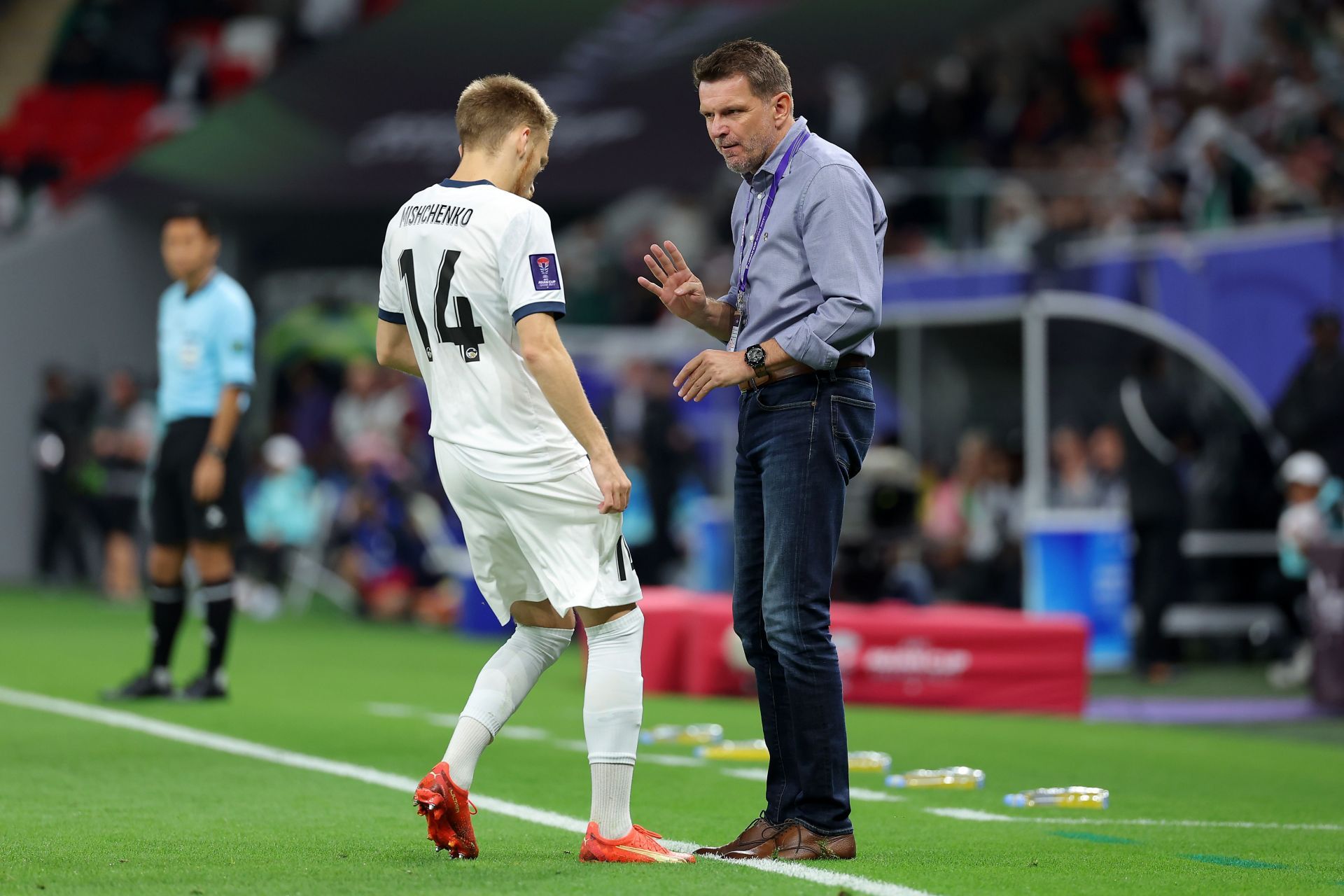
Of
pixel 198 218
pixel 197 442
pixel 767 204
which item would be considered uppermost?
pixel 198 218

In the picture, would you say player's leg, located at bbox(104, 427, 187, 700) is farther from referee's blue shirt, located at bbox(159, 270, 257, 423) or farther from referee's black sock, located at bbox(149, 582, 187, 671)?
referee's blue shirt, located at bbox(159, 270, 257, 423)

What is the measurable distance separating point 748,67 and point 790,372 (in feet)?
2.70

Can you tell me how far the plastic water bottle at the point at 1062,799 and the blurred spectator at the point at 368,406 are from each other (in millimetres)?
14153

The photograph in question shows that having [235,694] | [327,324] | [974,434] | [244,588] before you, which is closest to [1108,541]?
[974,434]

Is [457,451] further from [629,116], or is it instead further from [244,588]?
[629,116]

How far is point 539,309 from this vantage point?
510 cm

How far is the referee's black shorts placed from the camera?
9766 mm

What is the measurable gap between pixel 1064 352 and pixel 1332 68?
578 centimetres

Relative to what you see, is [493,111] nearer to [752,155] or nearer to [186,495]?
[752,155]

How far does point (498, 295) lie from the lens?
17.0 feet

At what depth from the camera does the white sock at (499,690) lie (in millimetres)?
5223

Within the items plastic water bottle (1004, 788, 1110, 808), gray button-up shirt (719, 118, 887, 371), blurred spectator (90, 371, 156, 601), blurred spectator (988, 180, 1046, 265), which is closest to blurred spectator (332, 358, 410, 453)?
blurred spectator (90, 371, 156, 601)

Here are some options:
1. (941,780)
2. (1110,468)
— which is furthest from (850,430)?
(1110,468)

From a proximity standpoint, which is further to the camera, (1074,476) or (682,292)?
(1074,476)
